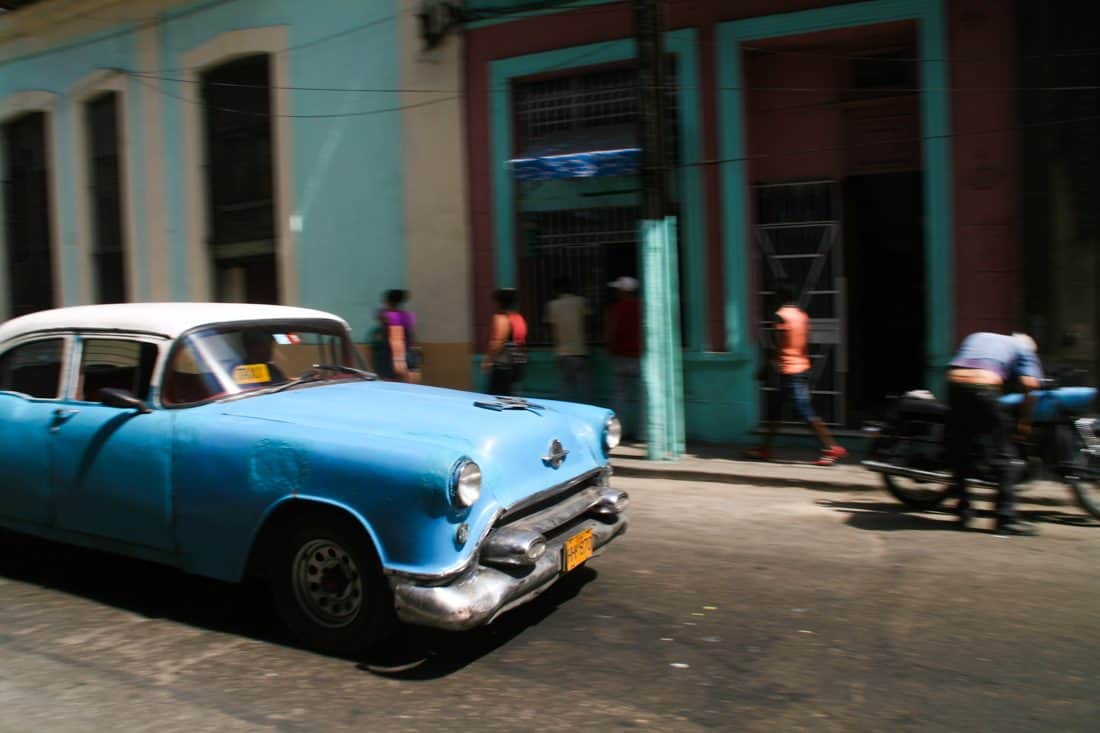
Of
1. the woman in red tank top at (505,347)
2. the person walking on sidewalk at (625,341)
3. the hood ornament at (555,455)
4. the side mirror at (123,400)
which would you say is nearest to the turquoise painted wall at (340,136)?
the woman in red tank top at (505,347)

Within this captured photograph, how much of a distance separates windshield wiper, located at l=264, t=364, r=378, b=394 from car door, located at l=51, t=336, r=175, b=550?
60 centimetres

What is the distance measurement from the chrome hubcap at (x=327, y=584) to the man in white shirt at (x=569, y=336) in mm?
6458

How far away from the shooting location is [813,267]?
10.2m

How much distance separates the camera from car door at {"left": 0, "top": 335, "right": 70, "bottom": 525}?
5.20 metres

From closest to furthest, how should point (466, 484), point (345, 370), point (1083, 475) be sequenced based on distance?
point (466, 484)
point (345, 370)
point (1083, 475)

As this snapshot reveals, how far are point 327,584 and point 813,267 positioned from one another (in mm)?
7352

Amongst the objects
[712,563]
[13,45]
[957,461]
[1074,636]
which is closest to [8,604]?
[712,563]

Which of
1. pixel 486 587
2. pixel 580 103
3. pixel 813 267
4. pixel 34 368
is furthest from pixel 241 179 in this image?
pixel 486 587

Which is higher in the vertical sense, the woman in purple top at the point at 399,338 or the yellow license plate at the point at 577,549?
the woman in purple top at the point at 399,338

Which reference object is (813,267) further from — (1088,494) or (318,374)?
(318,374)

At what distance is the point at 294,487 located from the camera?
4258 mm

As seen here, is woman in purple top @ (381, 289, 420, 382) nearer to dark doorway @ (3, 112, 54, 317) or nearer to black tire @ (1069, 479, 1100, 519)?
black tire @ (1069, 479, 1100, 519)

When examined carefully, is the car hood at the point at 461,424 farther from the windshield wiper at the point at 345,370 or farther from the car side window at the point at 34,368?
the car side window at the point at 34,368

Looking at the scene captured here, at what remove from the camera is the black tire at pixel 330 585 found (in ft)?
13.7
